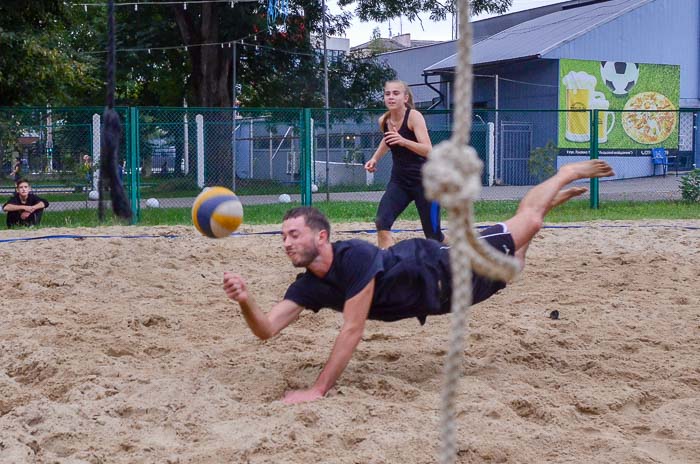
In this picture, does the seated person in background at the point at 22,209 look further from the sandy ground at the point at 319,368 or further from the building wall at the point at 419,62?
the building wall at the point at 419,62

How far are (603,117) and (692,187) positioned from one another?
26.5 feet

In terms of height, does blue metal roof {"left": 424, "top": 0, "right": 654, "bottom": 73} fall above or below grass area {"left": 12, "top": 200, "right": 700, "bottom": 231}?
above

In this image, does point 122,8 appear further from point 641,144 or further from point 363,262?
point 363,262

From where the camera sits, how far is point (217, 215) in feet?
17.1

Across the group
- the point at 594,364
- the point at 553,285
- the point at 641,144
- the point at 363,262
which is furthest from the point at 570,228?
the point at 641,144

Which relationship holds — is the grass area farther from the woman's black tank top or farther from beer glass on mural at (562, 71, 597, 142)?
beer glass on mural at (562, 71, 597, 142)

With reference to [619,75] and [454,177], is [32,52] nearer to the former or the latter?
[454,177]

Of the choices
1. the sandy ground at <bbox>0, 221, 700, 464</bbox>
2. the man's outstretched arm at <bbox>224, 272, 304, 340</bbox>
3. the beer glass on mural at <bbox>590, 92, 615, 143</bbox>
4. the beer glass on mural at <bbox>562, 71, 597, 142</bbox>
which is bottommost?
the sandy ground at <bbox>0, 221, 700, 464</bbox>

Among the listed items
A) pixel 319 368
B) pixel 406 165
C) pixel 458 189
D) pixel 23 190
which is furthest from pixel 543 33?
pixel 458 189

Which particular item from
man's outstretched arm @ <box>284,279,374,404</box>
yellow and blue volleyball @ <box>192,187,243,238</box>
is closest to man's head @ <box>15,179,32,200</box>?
yellow and blue volleyball @ <box>192,187,243,238</box>

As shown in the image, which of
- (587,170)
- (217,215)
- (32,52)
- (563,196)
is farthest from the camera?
(32,52)

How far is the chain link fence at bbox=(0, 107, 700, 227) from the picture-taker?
13.9 m

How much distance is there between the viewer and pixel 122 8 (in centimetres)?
2472

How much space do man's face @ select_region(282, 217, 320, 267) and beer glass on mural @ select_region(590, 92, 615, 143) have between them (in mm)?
16791
